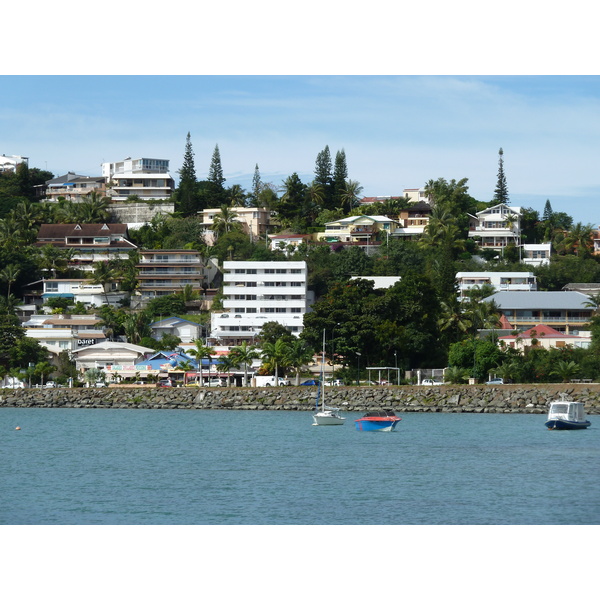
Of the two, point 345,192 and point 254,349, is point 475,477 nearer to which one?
point 254,349

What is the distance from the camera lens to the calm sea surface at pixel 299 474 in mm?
21672

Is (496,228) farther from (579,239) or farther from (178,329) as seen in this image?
(178,329)

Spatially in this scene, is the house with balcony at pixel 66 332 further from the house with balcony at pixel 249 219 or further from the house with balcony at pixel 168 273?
the house with balcony at pixel 249 219

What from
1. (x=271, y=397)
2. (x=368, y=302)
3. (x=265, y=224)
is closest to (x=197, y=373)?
(x=271, y=397)

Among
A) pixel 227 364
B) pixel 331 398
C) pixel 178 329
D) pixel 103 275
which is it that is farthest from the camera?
pixel 103 275

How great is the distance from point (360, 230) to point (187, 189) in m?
19.0

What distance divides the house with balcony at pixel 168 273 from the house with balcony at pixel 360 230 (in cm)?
1350

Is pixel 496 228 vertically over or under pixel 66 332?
over

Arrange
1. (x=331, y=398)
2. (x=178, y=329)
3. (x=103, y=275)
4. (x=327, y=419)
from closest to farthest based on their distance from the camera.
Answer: (x=327, y=419) → (x=331, y=398) → (x=178, y=329) → (x=103, y=275)

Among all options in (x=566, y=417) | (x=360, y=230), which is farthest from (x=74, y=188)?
(x=566, y=417)

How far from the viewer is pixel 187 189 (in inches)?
3821

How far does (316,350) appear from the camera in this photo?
186ft
